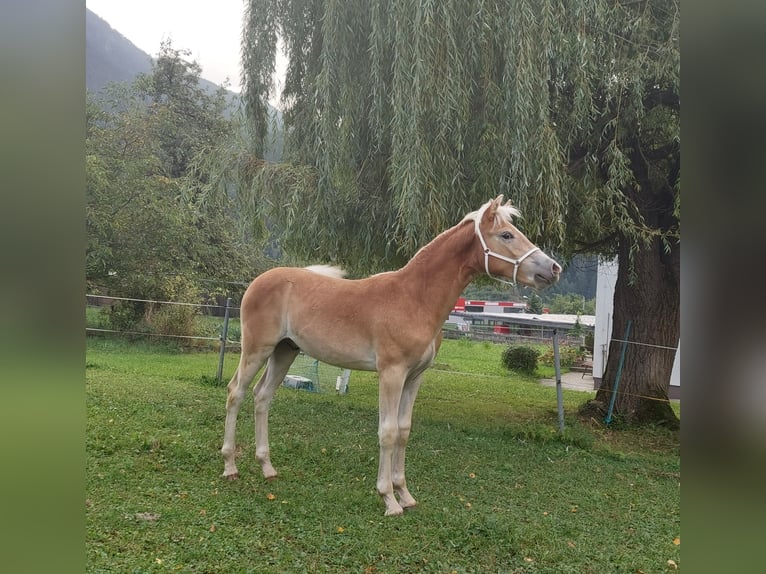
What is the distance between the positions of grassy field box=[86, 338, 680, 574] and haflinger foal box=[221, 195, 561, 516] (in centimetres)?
36

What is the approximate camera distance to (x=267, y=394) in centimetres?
386

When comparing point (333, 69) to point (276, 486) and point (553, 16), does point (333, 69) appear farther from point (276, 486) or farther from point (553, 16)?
point (276, 486)

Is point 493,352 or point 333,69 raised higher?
point 333,69

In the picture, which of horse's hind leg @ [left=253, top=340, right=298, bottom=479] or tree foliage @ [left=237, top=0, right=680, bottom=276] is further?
tree foliage @ [left=237, top=0, right=680, bottom=276]

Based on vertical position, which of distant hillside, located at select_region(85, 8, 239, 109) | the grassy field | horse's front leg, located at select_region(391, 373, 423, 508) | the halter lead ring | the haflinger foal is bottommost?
the grassy field

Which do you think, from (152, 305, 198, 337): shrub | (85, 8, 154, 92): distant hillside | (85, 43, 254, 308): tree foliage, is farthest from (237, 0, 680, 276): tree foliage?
(85, 8, 154, 92): distant hillside

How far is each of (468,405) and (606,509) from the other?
3.35 metres

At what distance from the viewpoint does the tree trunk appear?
19.5 ft

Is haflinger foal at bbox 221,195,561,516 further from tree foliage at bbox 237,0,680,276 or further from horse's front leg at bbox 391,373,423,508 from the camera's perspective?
tree foliage at bbox 237,0,680,276

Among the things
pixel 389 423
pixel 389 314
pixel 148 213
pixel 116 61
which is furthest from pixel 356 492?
pixel 116 61

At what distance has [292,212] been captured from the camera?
480 cm
